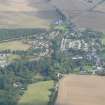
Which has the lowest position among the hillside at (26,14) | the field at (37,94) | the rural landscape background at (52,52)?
the field at (37,94)

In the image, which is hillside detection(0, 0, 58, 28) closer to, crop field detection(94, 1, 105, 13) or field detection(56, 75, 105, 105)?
crop field detection(94, 1, 105, 13)

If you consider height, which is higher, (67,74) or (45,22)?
(45,22)

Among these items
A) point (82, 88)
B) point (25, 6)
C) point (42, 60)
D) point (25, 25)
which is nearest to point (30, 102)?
point (82, 88)

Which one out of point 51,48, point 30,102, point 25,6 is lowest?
→ point 30,102

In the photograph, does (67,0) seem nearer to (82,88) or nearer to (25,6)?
(25,6)

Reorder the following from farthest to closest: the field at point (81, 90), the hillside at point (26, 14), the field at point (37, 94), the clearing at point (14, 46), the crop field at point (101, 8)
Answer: the crop field at point (101, 8), the hillside at point (26, 14), the clearing at point (14, 46), the field at point (37, 94), the field at point (81, 90)

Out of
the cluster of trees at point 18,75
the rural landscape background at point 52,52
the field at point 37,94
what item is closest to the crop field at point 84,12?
the rural landscape background at point 52,52

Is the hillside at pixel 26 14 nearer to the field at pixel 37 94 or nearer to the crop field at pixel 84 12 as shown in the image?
the crop field at pixel 84 12

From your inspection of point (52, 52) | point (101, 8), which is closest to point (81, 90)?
point (52, 52)
